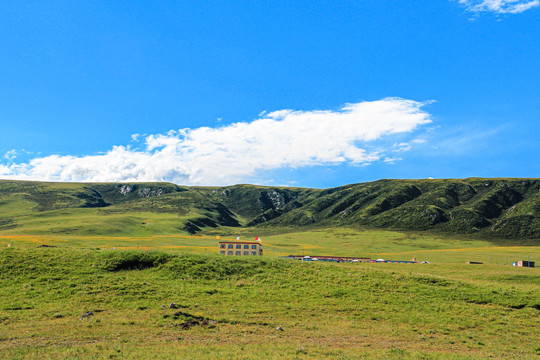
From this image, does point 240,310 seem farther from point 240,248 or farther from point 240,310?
point 240,248

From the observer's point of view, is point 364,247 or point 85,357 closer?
point 85,357

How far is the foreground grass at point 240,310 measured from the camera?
66.9 feet

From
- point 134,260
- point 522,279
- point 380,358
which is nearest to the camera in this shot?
point 380,358

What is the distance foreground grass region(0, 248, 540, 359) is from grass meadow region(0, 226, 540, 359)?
10 centimetres

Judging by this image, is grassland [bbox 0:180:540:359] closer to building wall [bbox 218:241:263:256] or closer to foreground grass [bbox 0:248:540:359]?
foreground grass [bbox 0:248:540:359]

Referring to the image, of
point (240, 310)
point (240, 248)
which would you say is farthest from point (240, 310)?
point (240, 248)

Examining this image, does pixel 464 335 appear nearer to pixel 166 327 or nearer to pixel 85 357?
pixel 166 327

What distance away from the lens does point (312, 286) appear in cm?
3644

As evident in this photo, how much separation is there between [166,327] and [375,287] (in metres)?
22.4

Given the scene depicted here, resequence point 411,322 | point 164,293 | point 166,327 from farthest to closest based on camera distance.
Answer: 1. point 164,293
2. point 411,322
3. point 166,327

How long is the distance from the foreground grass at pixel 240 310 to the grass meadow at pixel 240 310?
0.34 feet

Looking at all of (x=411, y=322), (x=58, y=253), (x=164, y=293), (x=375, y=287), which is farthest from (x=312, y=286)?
(x=58, y=253)

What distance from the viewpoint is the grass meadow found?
20.3m

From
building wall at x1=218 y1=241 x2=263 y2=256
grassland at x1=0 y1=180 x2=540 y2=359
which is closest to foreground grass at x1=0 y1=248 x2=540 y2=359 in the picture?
grassland at x1=0 y1=180 x2=540 y2=359
